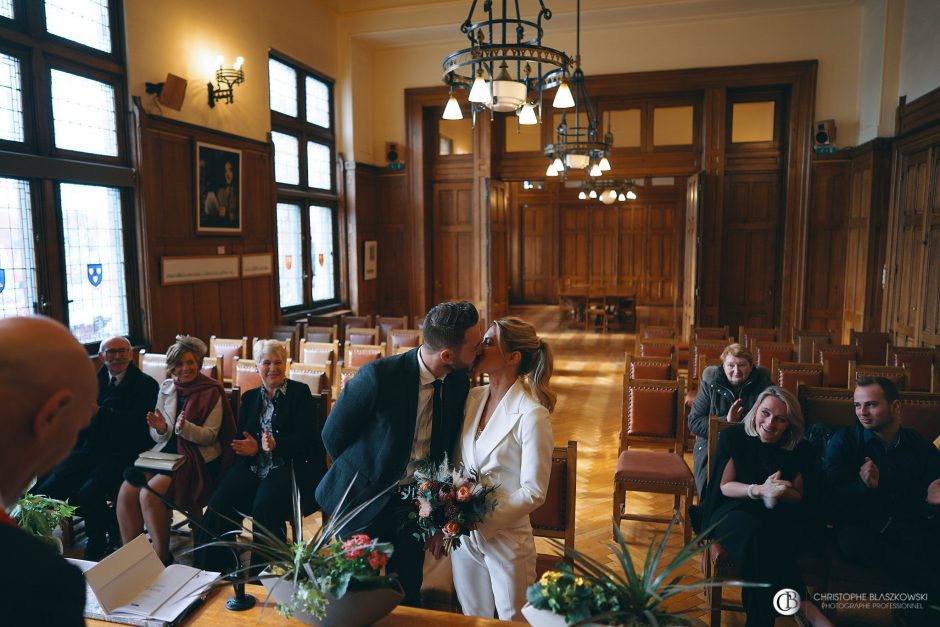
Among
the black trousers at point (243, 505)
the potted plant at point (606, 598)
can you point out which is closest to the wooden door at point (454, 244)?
the black trousers at point (243, 505)

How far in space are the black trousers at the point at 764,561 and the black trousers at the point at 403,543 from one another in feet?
4.67

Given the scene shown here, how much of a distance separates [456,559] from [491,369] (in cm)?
77

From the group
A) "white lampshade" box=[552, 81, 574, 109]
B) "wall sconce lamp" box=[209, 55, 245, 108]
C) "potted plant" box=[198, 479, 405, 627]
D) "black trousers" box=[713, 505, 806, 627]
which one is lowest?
"black trousers" box=[713, 505, 806, 627]

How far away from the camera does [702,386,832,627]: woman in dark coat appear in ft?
9.78

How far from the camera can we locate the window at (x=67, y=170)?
18.6 feet

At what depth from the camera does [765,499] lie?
3.03 metres

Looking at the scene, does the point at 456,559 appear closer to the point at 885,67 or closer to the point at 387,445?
the point at 387,445

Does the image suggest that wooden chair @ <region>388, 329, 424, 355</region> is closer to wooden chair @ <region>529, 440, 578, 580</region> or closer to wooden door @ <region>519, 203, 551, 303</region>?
wooden chair @ <region>529, 440, 578, 580</region>

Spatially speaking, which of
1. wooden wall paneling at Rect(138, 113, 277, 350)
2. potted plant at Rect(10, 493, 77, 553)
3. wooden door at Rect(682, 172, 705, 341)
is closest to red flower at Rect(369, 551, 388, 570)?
potted plant at Rect(10, 493, 77, 553)

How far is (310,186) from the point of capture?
35.7 ft

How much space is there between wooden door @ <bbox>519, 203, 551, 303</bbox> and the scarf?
16422 mm

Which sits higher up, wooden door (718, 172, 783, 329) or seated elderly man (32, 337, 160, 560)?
wooden door (718, 172, 783, 329)

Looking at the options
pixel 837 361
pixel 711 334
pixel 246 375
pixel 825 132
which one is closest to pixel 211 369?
pixel 246 375

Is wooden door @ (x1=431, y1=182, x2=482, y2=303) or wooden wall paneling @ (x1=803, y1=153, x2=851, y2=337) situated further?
wooden door @ (x1=431, y1=182, x2=482, y2=303)
